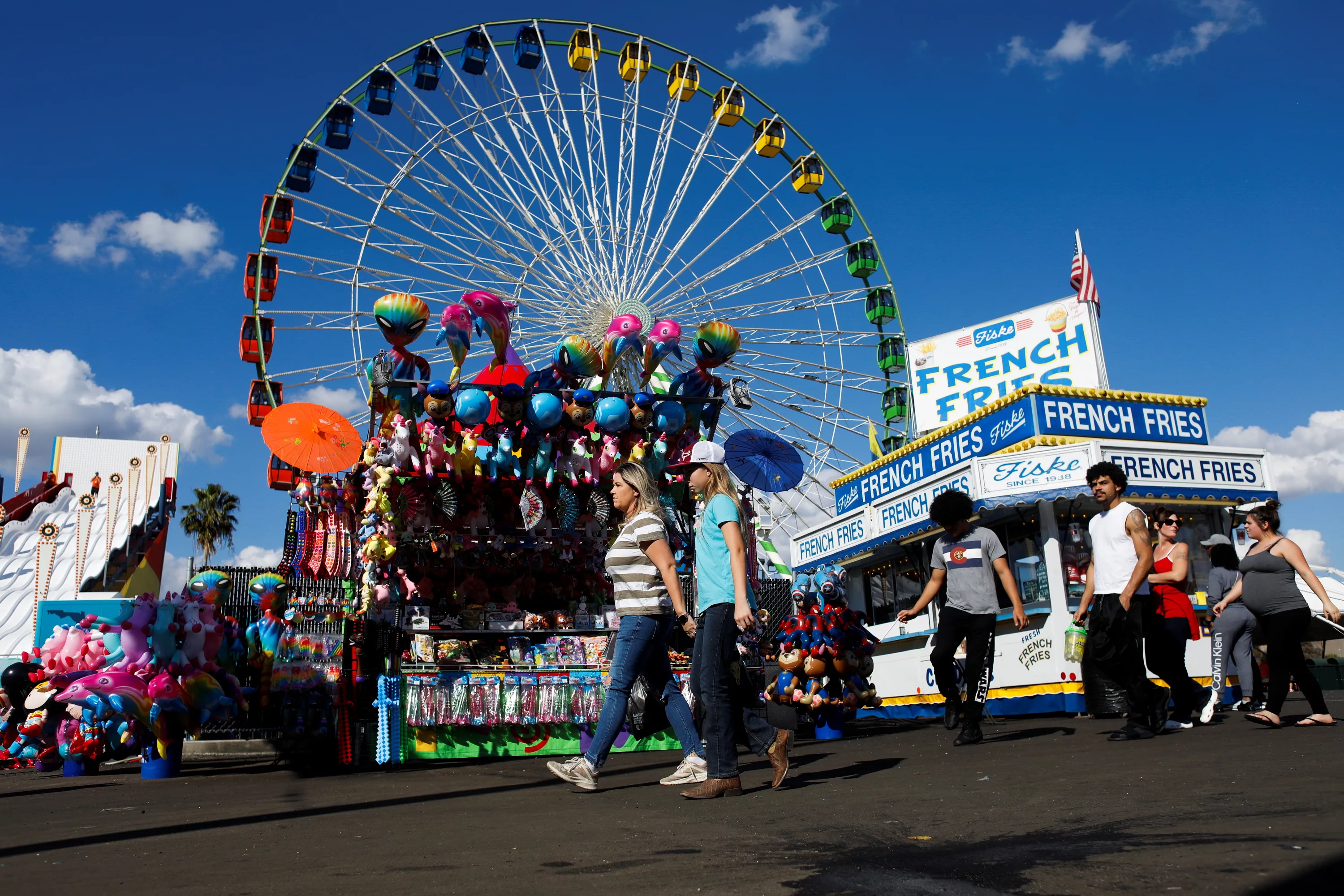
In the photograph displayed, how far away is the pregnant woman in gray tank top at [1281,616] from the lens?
19.5ft

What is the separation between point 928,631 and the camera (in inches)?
483

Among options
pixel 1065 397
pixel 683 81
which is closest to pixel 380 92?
pixel 683 81

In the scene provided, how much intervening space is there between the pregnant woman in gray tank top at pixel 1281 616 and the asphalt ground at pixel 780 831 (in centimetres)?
48

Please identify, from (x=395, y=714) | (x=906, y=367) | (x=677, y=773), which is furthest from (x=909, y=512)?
(x=677, y=773)

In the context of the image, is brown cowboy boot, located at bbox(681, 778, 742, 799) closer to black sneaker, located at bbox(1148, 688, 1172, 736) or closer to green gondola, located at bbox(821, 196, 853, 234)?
black sneaker, located at bbox(1148, 688, 1172, 736)

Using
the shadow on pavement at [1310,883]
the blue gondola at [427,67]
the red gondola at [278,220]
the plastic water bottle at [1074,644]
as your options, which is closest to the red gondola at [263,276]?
the red gondola at [278,220]

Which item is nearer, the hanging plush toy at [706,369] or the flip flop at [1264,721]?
the flip flop at [1264,721]

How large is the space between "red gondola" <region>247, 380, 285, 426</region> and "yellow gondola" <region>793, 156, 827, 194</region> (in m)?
10.4

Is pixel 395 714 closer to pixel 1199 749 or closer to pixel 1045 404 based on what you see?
pixel 1199 749

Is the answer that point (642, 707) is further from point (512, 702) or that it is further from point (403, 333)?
point (403, 333)

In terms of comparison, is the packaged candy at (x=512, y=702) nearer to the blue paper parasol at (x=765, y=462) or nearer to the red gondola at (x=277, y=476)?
the blue paper parasol at (x=765, y=462)

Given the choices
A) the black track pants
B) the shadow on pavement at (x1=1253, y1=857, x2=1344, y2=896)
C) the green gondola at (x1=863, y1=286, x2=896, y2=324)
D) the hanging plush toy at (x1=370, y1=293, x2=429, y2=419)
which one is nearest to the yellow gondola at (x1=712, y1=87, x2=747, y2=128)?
the green gondola at (x1=863, y1=286, x2=896, y2=324)

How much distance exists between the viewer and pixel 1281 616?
597cm

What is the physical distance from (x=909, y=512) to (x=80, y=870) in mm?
10839
